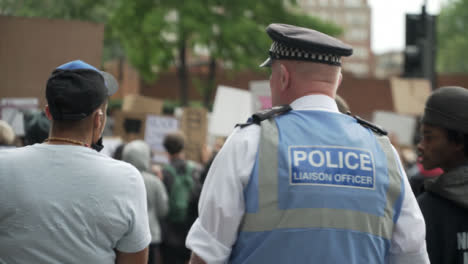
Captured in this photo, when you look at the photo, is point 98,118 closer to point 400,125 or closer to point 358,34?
point 400,125

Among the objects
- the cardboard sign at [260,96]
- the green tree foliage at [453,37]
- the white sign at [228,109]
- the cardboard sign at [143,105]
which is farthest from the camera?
the green tree foliage at [453,37]

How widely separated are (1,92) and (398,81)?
7481 millimetres

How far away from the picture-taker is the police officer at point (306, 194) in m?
2.12

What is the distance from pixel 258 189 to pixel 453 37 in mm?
58576

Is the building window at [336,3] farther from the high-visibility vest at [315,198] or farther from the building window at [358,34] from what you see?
the high-visibility vest at [315,198]

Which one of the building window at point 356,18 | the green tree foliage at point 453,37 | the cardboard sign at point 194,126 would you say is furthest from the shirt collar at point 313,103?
the building window at point 356,18

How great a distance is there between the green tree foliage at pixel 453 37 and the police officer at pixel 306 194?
53.9 metres

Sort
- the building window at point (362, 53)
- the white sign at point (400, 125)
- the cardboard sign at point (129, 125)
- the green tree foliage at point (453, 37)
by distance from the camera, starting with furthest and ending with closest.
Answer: the building window at point (362, 53) → the green tree foliage at point (453, 37) → the white sign at point (400, 125) → the cardboard sign at point (129, 125)

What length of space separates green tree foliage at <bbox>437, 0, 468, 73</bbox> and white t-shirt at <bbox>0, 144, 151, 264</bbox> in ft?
178

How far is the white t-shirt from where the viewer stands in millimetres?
2184

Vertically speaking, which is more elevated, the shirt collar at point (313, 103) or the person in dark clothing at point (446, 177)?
the shirt collar at point (313, 103)

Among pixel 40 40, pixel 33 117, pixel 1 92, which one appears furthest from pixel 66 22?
pixel 33 117

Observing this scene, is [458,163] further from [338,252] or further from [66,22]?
[66,22]

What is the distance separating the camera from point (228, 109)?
7945 millimetres
